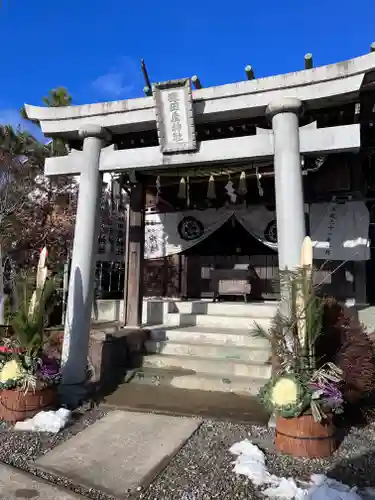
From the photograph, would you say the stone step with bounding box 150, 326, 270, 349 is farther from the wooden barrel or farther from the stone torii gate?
the wooden barrel

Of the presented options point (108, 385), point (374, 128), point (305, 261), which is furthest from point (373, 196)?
point (108, 385)

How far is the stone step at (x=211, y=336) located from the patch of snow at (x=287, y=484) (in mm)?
3447

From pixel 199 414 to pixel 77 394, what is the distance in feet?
6.34

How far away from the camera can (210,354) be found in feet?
23.4

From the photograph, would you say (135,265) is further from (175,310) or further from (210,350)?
(210,350)

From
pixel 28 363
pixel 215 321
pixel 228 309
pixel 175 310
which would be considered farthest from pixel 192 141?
pixel 175 310

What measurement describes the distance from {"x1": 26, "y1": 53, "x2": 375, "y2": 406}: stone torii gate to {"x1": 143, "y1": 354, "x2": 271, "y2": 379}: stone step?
154 cm

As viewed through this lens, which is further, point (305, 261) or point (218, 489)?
point (305, 261)

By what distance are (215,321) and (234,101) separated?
4.86 m

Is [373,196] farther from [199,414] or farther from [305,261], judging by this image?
[199,414]

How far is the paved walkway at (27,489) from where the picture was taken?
10.3 ft

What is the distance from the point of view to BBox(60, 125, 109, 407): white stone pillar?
6.09 m

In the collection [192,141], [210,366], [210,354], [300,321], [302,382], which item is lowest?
[210,366]

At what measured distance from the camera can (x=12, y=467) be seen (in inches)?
145
